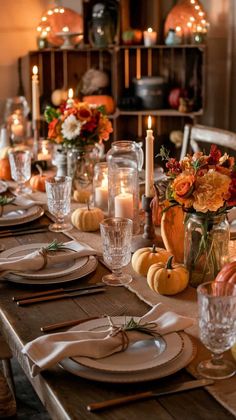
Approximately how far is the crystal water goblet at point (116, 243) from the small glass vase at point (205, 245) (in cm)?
15

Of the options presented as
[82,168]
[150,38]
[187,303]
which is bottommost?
[187,303]

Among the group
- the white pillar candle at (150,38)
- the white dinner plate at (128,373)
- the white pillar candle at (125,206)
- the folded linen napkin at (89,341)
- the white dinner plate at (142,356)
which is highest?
the white pillar candle at (150,38)

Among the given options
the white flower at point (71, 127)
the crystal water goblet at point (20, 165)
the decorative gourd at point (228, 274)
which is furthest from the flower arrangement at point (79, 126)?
the decorative gourd at point (228, 274)

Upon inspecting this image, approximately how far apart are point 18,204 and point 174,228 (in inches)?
32.0

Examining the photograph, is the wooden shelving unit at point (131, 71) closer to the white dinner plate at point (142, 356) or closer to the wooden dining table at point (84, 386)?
the wooden dining table at point (84, 386)

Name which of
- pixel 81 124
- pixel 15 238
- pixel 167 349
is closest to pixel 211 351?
pixel 167 349

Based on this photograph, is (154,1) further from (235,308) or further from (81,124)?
(235,308)

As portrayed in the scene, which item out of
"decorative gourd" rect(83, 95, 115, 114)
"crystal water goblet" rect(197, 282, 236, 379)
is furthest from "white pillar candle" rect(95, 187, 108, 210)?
"decorative gourd" rect(83, 95, 115, 114)

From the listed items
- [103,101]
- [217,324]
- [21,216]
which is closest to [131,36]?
[103,101]

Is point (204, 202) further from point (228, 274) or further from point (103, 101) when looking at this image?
point (103, 101)

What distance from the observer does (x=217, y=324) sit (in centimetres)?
133

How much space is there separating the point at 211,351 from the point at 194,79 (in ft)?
12.3

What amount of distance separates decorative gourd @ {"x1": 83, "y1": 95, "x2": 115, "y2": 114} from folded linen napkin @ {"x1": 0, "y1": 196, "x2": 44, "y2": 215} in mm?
2279

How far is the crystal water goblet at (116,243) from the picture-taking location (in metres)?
1.81
